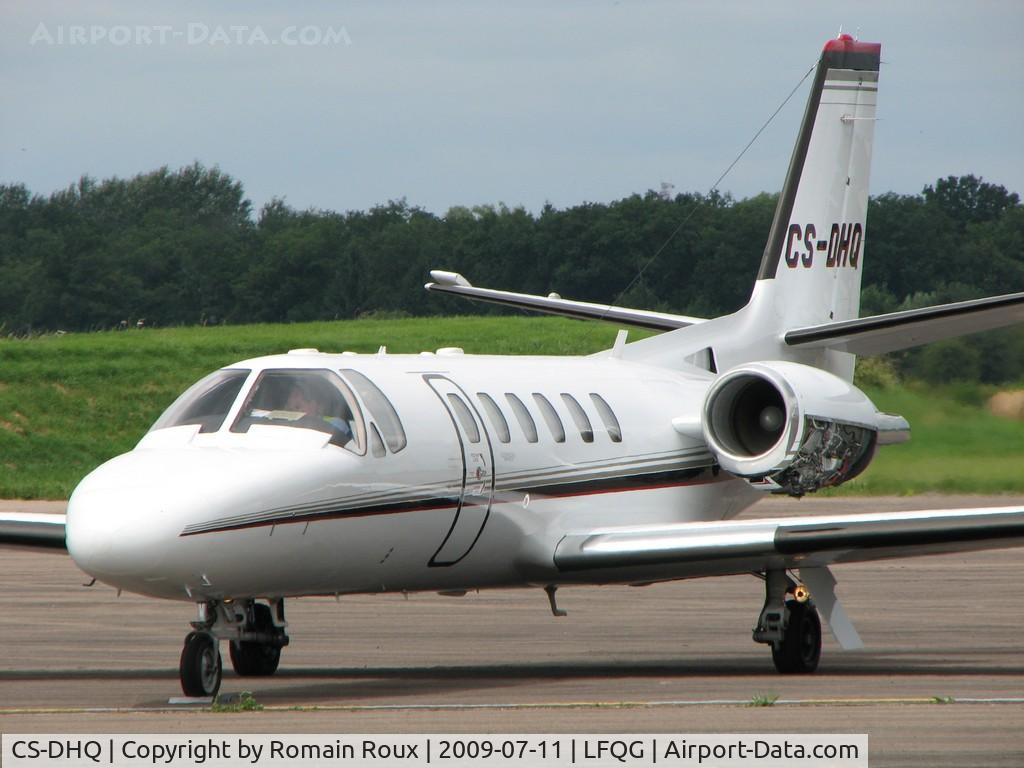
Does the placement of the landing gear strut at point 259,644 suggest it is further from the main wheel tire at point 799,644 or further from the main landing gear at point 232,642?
the main wheel tire at point 799,644

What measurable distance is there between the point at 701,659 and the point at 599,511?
1496 mm

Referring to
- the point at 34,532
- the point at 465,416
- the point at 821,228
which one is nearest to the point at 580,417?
the point at 465,416

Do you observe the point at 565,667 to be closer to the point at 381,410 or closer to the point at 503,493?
the point at 503,493

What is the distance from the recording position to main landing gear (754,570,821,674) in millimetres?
14258

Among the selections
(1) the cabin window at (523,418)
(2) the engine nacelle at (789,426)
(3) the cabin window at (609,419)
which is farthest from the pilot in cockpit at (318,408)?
(2) the engine nacelle at (789,426)

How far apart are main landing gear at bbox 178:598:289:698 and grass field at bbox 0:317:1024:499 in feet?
58.7

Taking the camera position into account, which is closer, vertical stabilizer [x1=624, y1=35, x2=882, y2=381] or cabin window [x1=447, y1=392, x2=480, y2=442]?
cabin window [x1=447, y1=392, x2=480, y2=442]

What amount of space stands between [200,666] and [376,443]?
2.09 metres

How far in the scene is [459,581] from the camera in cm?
1406

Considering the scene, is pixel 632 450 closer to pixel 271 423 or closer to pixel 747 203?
pixel 271 423

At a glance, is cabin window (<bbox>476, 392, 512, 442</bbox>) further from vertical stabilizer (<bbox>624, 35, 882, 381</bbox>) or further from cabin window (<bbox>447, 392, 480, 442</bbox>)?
vertical stabilizer (<bbox>624, 35, 882, 381</bbox>)

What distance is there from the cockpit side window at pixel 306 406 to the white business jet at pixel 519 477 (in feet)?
0.05

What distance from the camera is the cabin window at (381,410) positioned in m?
13.0

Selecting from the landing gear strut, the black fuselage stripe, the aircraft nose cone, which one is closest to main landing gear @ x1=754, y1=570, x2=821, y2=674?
the black fuselage stripe
